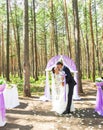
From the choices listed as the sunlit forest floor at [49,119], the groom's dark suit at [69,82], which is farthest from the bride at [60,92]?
the sunlit forest floor at [49,119]

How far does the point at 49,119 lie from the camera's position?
1046cm

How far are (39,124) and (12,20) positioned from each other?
1051 inches

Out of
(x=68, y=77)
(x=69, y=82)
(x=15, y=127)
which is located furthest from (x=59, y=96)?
(x=15, y=127)

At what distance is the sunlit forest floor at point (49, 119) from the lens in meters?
9.31

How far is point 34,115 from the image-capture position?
11266 millimetres

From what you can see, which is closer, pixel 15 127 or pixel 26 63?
pixel 15 127

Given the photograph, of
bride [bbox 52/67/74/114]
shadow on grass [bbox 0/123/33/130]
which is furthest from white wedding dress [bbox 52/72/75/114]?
shadow on grass [bbox 0/123/33/130]

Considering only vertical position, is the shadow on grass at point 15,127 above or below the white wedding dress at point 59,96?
below

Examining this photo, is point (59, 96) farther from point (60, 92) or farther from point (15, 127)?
point (15, 127)

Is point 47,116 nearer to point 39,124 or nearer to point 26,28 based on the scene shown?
point 39,124

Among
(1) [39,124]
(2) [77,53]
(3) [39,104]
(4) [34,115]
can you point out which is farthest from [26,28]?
(1) [39,124]

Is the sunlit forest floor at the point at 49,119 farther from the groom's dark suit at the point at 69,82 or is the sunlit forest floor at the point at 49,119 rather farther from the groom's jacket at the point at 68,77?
the groom's jacket at the point at 68,77

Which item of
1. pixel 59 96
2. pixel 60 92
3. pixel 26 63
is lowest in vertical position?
pixel 59 96

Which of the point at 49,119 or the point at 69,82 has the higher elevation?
the point at 69,82
